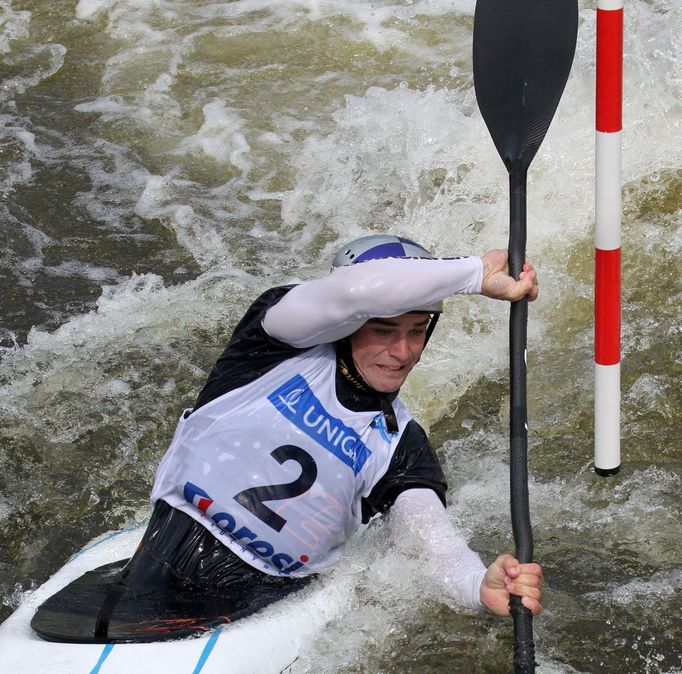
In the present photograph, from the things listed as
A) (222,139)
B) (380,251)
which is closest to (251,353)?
(380,251)

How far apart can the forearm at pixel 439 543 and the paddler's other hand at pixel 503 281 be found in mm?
581

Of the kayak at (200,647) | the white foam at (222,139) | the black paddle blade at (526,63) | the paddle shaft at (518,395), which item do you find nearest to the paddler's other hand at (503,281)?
the paddle shaft at (518,395)

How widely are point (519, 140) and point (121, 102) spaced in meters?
4.51

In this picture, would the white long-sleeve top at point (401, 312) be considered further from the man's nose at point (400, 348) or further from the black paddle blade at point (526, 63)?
the black paddle blade at point (526, 63)

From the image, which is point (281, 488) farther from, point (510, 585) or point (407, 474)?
point (510, 585)

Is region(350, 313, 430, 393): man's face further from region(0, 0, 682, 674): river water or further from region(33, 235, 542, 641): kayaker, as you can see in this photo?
region(0, 0, 682, 674): river water

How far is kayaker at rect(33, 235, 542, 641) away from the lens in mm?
2764

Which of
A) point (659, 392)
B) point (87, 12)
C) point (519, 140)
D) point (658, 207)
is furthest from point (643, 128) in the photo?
point (87, 12)

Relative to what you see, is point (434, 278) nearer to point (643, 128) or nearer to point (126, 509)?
point (126, 509)

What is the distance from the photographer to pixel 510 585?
8.06 feet

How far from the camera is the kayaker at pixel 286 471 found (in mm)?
2764

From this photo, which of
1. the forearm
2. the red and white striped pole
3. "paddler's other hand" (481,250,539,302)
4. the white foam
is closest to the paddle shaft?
"paddler's other hand" (481,250,539,302)

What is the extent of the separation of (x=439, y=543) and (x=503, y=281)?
658mm

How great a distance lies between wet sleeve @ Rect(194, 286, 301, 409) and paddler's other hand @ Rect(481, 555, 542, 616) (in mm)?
756
